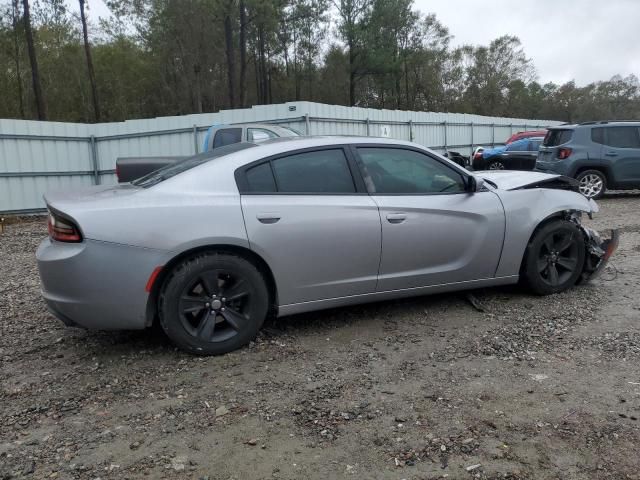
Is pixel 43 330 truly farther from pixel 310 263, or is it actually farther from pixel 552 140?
pixel 552 140

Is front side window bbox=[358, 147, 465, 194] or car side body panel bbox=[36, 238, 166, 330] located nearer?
car side body panel bbox=[36, 238, 166, 330]

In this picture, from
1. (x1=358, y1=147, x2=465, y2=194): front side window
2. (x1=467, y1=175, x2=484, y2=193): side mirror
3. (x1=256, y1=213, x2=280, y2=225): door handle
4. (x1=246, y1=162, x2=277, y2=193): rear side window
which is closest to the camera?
(x1=256, y1=213, x2=280, y2=225): door handle

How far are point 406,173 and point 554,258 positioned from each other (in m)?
1.65

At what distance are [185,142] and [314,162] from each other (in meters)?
10.7

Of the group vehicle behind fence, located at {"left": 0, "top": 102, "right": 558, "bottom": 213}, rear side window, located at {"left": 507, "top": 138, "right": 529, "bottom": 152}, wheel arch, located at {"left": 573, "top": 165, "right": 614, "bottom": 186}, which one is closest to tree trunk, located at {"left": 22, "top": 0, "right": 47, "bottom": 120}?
vehicle behind fence, located at {"left": 0, "top": 102, "right": 558, "bottom": 213}

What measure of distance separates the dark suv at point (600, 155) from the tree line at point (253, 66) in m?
21.4

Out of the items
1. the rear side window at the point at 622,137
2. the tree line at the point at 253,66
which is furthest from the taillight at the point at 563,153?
the tree line at the point at 253,66

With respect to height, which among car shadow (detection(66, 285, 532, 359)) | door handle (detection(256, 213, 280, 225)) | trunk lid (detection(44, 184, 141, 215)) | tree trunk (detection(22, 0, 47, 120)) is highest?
tree trunk (detection(22, 0, 47, 120))

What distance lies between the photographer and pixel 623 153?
11.3 m

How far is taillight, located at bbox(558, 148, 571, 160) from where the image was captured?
1127 cm

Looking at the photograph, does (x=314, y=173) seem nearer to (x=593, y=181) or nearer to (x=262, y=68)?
(x=593, y=181)

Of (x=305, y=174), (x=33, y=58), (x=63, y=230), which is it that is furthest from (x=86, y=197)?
(x=33, y=58)

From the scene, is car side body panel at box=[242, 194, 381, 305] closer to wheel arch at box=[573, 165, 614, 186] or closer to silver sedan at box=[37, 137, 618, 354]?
silver sedan at box=[37, 137, 618, 354]

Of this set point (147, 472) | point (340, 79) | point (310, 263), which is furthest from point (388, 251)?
point (340, 79)
